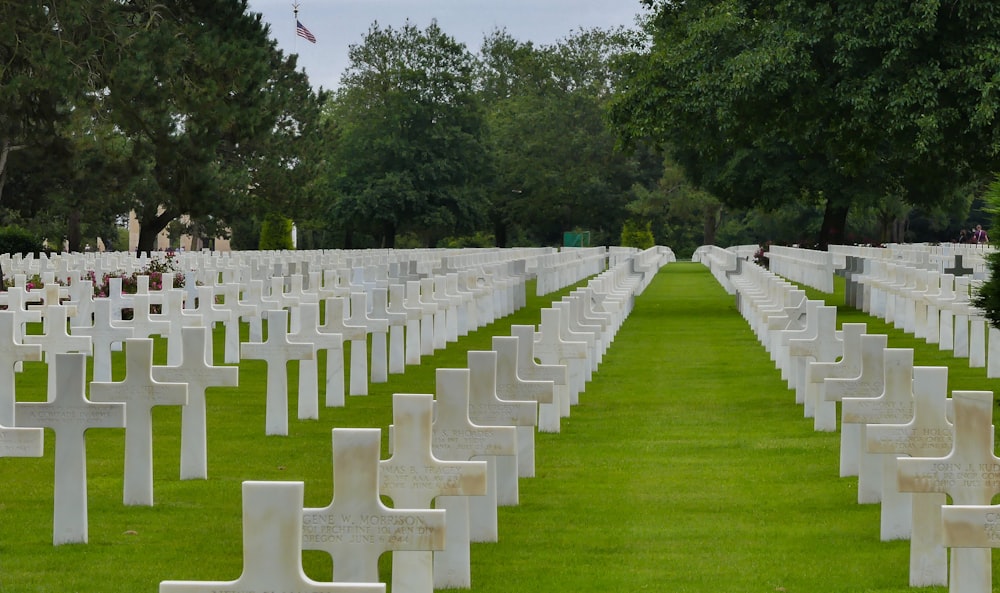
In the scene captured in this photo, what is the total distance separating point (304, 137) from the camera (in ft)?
192

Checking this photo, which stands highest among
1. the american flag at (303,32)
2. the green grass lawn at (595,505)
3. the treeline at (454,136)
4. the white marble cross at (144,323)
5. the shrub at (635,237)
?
the american flag at (303,32)

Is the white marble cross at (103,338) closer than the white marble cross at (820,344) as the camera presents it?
No

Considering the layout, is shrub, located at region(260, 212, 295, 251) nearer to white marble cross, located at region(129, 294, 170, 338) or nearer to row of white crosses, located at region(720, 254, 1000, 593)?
white marble cross, located at region(129, 294, 170, 338)

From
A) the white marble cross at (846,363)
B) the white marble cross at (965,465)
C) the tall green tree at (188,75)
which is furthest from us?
the tall green tree at (188,75)

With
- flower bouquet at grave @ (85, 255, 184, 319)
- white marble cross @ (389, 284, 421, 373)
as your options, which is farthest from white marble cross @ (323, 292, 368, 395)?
flower bouquet at grave @ (85, 255, 184, 319)

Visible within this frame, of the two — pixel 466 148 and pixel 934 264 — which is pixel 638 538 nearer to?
pixel 934 264

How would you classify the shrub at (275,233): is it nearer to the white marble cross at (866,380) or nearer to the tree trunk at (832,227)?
the tree trunk at (832,227)

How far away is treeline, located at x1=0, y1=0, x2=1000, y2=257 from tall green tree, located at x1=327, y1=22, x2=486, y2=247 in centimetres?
15

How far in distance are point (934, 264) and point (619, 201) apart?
276 feet

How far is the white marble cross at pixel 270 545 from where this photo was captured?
15.8ft

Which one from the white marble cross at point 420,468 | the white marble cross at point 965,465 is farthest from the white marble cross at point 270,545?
the white marble cross at point 965,465

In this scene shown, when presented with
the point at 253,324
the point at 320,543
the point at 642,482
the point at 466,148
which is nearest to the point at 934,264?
the point at 253,324

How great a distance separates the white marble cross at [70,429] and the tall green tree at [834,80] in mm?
19150

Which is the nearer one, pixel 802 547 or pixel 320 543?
pixel 320 543
